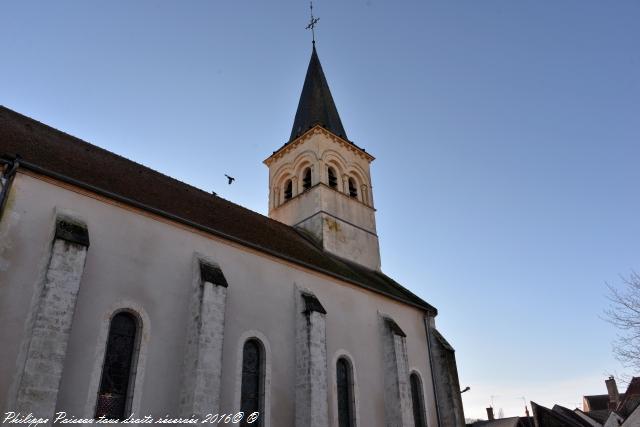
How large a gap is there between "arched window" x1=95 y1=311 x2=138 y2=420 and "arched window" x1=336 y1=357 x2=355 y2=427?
613cm

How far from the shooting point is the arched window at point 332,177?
72.0 ft

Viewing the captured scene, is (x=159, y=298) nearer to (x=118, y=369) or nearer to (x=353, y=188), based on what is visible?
(x=118, y=369)

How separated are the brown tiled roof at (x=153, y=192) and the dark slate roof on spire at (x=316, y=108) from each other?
7.39m

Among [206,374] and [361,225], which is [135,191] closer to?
[206,374]

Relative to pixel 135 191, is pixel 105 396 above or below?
below

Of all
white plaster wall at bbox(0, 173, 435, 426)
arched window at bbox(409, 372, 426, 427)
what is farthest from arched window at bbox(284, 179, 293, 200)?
arched window at bbox(409, 372, 426, 427)

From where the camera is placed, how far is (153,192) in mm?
13242

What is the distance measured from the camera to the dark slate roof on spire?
2392 cm

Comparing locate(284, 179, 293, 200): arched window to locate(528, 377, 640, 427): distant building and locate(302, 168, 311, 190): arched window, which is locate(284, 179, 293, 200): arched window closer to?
locate(302, 168, 311, 190): arched window

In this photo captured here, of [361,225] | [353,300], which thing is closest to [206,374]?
[353,300]

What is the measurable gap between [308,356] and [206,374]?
3.17 m

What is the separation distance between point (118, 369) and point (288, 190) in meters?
14.2

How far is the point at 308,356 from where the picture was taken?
41.2 feet

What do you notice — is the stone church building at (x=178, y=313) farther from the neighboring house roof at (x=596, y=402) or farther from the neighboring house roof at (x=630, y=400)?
the neighboring house roof at (x=596, y=402)
